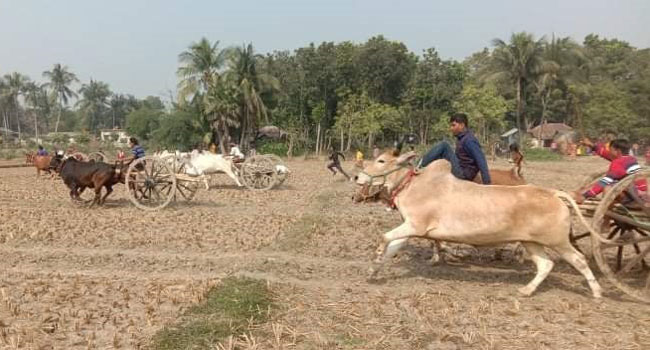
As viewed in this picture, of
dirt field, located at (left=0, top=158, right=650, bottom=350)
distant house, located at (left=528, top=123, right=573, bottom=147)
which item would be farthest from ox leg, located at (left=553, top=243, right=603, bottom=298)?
distant house, located at (left=528, top=123, right=573, bottom=147)

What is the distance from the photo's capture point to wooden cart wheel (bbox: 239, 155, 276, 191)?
1856 centimetres

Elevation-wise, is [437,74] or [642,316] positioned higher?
[437,74]

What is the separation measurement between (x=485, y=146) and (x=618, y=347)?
1774 inches

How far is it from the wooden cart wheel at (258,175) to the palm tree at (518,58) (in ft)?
130

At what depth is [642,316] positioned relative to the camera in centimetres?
586

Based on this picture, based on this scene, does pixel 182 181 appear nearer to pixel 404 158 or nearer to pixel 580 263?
pixel 404 158

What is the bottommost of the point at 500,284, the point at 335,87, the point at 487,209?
the point at 500,284

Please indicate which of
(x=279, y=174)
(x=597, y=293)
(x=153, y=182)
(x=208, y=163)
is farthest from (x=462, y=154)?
(x=279, y=174)

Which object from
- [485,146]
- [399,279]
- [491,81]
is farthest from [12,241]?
[491,81]

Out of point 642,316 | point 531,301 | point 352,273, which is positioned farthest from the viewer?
point 352,273

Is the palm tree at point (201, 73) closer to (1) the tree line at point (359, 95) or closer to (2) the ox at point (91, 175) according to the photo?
(1) the tree line at point (359, 95)

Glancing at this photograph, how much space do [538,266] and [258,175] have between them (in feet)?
42.4

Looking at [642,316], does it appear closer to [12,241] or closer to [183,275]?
[183,275]

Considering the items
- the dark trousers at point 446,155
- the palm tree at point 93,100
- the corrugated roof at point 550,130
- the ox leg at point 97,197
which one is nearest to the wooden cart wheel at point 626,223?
the dark trousers at point 446,155
